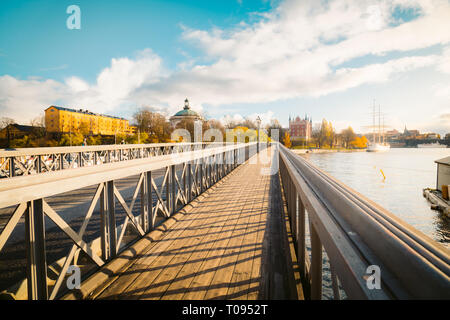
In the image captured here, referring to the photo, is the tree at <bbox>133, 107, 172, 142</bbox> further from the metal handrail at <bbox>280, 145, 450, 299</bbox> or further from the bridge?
the metal handrail at <bbox>280, 145, 450, 299</bbox>

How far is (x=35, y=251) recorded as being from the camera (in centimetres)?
173

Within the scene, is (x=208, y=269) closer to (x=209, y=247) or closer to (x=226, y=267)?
(x=226, y=267)

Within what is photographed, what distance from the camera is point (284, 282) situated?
237 centimetres

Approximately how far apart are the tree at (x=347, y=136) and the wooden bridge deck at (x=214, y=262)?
120903 mm

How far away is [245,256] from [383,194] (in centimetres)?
2427

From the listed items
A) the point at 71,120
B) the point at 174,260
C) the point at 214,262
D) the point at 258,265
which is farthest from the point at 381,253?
the point at 71,120

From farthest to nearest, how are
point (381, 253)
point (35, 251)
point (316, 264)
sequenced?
point (35, 251) → point (316, 264) → point (381, 253)

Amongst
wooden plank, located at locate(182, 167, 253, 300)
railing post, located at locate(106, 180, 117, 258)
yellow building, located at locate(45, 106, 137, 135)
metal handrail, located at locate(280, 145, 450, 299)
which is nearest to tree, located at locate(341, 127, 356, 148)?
yellow building, located at locate(45, 106, 137, 135)

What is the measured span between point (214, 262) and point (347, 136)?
123358 millimetres

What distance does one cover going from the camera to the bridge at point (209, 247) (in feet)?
2.39

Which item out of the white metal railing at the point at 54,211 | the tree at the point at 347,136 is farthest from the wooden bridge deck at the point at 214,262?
the tree at the point at 347,136

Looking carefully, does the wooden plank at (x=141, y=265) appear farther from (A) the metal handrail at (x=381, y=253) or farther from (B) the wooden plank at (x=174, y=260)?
(A) the metal handrail at (x=381, y=253)

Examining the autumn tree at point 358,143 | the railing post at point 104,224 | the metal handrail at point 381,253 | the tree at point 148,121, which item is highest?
the tree at point 148,121

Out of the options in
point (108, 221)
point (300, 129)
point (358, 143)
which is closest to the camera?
point (108, 221)
